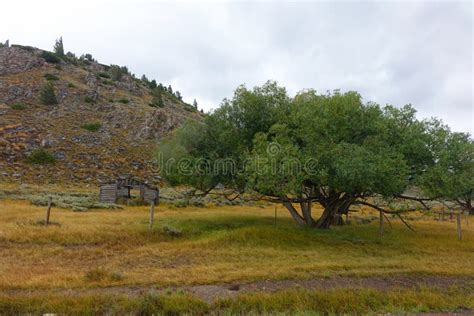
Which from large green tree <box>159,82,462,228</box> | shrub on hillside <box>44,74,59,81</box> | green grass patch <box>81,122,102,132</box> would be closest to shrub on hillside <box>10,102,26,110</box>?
green grass patch <box>81,122,102,132</box>

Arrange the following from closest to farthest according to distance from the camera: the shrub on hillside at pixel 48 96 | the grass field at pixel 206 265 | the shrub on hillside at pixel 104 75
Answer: the grass field at pixel 206 265 < the shrub on hillside at pixel 48 96 < the shrub on hillside at pixel 104 75

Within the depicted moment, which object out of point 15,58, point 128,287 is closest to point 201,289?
point 128,287

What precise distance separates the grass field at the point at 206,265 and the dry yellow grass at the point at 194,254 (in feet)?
0.12

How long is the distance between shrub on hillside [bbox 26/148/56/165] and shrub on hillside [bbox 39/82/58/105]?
665 inches

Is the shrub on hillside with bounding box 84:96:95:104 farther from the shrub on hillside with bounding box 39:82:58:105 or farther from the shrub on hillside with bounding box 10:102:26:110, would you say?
the shrub on hillside with bounding box 10:102:26:110

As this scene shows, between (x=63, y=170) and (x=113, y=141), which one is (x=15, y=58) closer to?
(x=113, y=141)

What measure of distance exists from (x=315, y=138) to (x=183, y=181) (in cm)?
788

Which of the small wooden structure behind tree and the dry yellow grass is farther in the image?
the small wooden structure behind tree

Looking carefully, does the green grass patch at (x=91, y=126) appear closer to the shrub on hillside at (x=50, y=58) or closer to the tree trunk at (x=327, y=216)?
the shrub on hillside at (x=50, y=58)

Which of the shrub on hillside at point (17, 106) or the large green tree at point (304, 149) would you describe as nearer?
the large green tree at point (304, 149)
